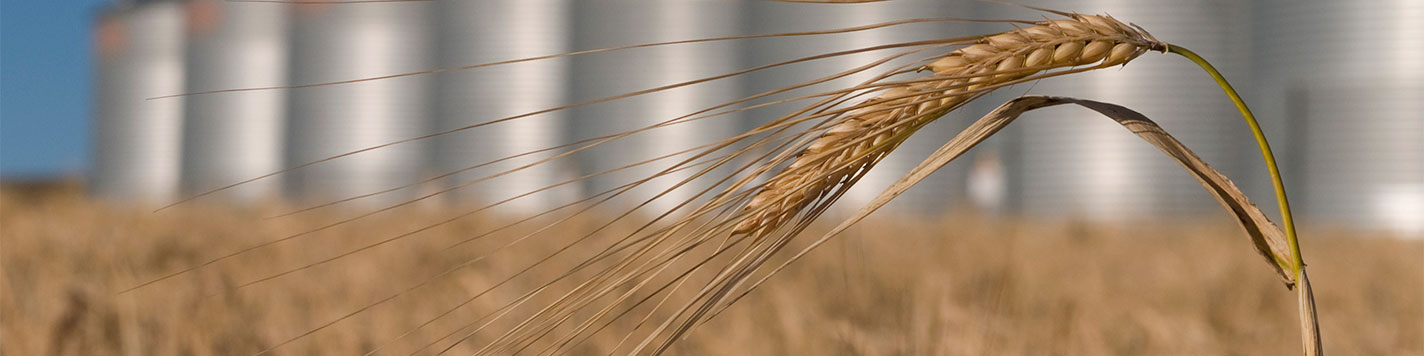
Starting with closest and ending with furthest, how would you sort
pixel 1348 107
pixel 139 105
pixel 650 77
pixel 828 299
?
pixel 828 299, pixel 1348 107, pixel 650 77, pixel 139 105

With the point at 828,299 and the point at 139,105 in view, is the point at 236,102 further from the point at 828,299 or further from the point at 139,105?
the point at 828,299

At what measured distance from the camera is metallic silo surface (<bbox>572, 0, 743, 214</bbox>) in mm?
13648

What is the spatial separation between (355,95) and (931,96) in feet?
56.3

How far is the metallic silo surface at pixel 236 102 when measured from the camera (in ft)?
59.6

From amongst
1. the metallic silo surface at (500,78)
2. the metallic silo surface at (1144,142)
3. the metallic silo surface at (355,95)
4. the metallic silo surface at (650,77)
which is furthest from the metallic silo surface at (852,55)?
the metallic silo surface at (355,95)

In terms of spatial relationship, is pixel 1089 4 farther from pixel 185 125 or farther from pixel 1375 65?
pixel 185 125

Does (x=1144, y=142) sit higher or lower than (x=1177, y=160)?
higher

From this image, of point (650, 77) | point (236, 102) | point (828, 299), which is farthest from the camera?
point (236, 102)

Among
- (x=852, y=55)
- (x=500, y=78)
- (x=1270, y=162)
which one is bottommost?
(x=1270, y=162)

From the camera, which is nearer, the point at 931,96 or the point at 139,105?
the point at 931,96

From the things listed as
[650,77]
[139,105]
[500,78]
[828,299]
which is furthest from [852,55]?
[139,105]

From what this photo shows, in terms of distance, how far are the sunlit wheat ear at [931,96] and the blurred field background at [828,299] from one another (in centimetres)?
66

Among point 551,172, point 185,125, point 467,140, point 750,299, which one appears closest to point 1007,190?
point 551,172

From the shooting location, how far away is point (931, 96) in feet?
1.82
